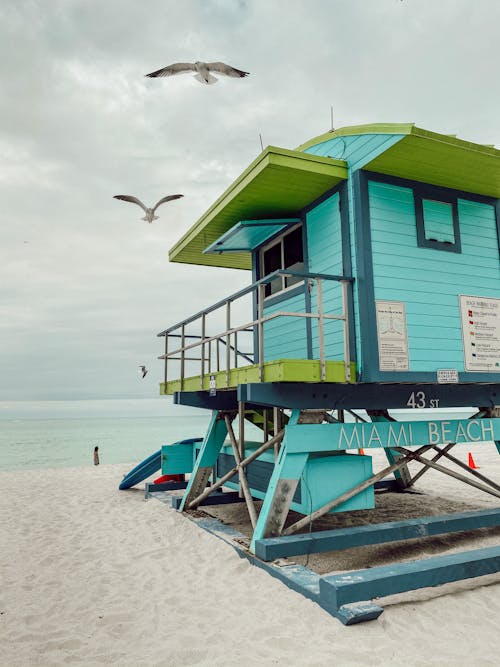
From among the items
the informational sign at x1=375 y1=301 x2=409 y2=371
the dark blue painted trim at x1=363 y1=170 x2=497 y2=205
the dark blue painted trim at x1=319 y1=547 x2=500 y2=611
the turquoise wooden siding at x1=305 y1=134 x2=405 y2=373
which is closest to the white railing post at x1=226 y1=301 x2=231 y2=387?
the turquoise wooden siding at x1=305 y1=134 x2=405 y2=373

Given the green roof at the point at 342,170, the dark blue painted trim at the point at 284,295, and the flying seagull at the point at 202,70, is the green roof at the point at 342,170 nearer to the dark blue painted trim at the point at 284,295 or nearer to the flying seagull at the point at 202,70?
the dark blue painted trim at the point at 284,295

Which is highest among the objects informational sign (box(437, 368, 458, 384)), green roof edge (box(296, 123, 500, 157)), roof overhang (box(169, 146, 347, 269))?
green roof edge (box(296, 123, 500, 157))

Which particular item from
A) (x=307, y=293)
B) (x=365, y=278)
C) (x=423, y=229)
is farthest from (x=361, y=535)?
(x=423, y=229)

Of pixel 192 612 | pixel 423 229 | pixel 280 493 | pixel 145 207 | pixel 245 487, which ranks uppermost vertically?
pixel 145 207

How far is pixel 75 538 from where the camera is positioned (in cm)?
813

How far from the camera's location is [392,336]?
6871 millimetres

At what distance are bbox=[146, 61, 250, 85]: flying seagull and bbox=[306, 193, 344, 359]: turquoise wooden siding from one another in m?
5.67

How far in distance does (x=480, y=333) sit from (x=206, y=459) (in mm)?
5521

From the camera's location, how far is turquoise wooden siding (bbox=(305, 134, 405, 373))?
6.61 metres

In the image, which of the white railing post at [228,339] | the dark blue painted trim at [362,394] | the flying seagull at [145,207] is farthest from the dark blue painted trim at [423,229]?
the flying seagull at [145,207]

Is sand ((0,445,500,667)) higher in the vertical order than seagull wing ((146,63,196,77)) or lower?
lower

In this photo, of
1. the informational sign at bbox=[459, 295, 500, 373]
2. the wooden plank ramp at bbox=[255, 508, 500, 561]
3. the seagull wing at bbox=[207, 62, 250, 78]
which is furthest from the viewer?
the seagull wing at bbox=[207, 62, 250, 78]

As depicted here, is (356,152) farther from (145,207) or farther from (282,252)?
(145,207)

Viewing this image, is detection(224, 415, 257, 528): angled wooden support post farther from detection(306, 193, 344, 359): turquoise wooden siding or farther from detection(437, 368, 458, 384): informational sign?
detection(437, 368, 458, 384): informational sign
